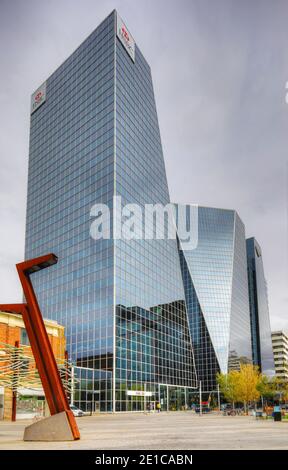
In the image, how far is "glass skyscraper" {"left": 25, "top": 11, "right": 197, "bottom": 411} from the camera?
74.8 m

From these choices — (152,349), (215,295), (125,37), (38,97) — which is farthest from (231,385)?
(38,97)

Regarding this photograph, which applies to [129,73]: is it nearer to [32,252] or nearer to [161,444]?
[32,252]

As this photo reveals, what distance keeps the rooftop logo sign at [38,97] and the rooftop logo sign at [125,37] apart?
28508 millimetres

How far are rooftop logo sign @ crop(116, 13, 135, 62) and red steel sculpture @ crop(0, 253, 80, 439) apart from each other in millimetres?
79157

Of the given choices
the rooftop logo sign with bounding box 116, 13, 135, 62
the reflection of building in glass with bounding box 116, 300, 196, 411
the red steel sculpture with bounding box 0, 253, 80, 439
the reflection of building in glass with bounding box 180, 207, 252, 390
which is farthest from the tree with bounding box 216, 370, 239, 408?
the rooftop logo sign with bounding box 116, 13, 135, 62

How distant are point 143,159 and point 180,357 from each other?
41.2 m

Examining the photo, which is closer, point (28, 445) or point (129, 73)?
point (28, 445)

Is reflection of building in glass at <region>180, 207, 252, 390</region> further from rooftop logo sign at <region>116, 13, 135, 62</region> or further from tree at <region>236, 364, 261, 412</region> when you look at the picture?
rooftop logo sign at <region>116, 13, 135, 62</region>

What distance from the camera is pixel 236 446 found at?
1970cm

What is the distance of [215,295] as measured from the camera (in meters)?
150

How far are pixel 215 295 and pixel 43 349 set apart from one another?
130942 mm

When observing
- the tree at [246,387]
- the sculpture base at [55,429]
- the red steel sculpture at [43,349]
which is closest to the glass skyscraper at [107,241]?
the tree at [246,387]

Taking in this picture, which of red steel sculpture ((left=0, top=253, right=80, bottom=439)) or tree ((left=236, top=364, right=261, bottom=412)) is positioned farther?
tree ((left=236, top=364, right=261, bottom=412))

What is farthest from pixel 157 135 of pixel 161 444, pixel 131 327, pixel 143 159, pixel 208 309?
pixel 161 444
